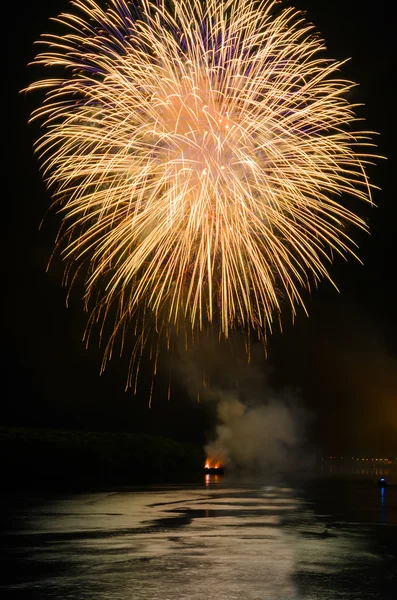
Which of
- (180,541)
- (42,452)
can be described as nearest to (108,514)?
(180,541)

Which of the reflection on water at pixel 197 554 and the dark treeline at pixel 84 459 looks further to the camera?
the dark treeline at pixel 84 459

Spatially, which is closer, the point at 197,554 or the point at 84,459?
the point at 197,554

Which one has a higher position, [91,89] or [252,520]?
[91,89]

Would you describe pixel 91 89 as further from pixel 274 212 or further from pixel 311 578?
pixel 311 578

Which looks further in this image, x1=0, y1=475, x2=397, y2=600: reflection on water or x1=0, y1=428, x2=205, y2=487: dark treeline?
x1=0, y1=428, x2=205, y2=487: dark treeline

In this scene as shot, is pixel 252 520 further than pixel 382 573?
Yes
